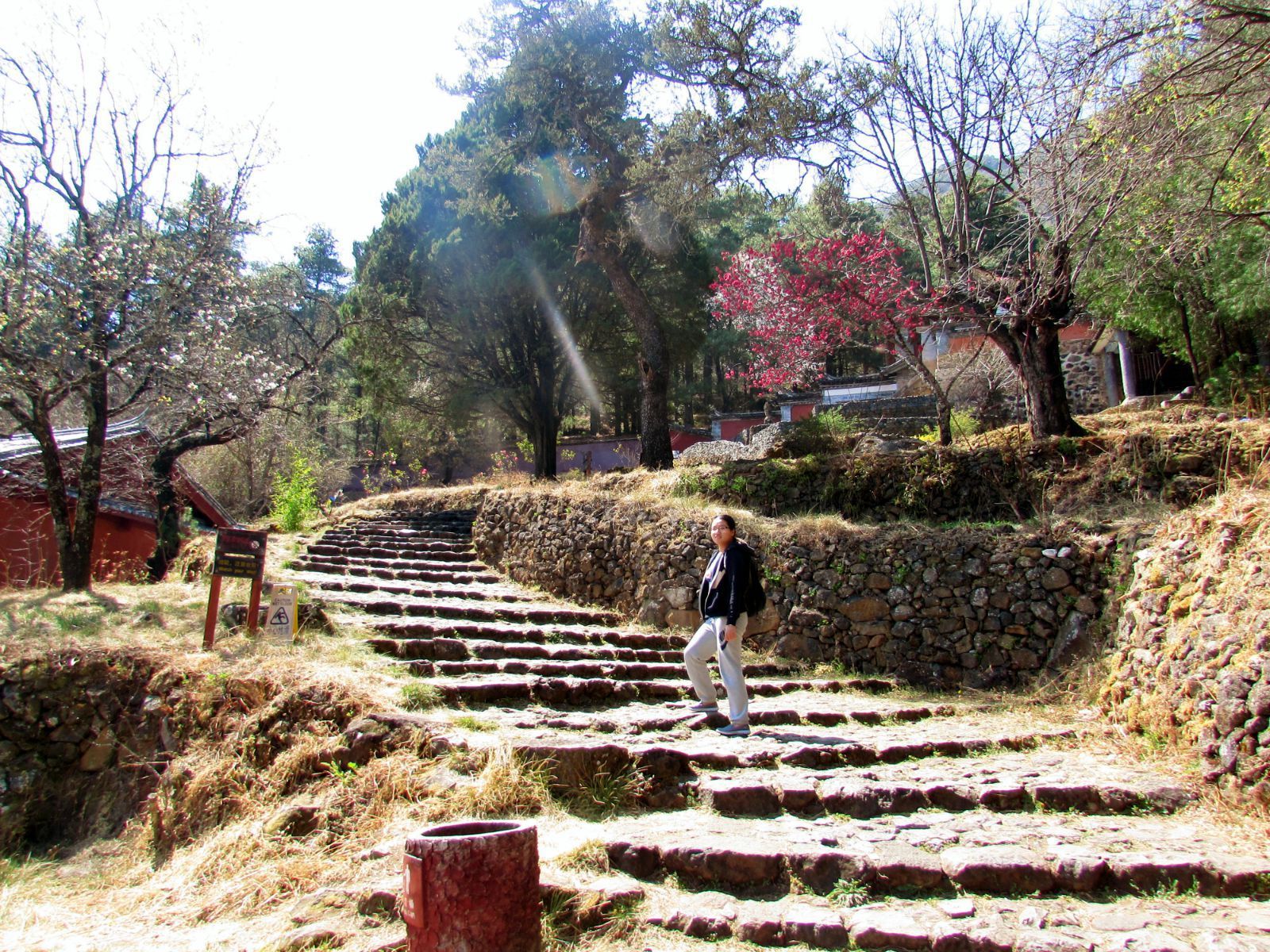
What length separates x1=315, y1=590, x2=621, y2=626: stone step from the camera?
31.1 ft

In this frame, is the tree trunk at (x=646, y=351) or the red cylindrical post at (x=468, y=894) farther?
the tree trunk at (x=646, y=351)

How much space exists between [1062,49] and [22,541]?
48.4 ft

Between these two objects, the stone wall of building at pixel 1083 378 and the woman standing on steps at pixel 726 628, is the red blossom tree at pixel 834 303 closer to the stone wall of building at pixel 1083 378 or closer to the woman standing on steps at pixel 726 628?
the woman standing on steps at pixel 726 628

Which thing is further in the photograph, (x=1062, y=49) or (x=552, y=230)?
(x=552, y=230)

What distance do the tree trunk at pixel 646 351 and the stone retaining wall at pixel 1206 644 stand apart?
773cm

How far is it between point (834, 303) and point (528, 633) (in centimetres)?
732

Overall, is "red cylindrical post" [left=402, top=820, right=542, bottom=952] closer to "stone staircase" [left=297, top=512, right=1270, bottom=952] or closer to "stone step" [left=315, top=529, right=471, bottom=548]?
"stone staircase" [left=297, top=512, right=1270, bottom=952]

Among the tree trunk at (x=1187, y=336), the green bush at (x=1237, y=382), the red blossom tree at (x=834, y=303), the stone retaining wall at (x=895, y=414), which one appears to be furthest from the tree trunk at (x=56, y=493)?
the tree trunk at (x=1187, y=336)

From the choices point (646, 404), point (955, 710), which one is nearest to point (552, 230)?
point (646, 404)

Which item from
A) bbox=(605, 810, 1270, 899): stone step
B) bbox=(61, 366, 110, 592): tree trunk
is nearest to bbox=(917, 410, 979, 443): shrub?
bbox=(605, 810, 1270, 899): stone step

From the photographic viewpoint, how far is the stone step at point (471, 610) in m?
9.49

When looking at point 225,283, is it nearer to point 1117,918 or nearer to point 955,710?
point 955,710

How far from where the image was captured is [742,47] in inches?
477

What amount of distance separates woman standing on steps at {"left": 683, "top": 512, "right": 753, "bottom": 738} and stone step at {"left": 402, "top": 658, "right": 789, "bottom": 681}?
1.37 metres
